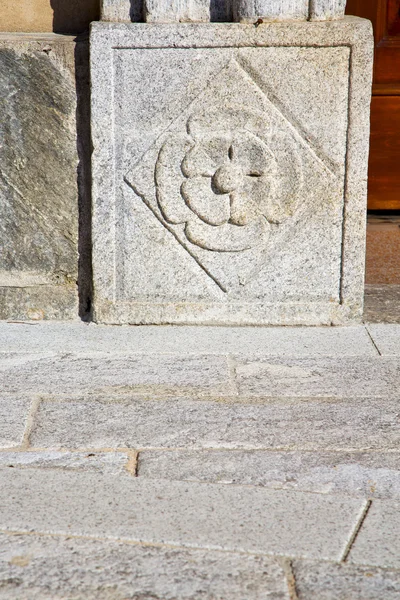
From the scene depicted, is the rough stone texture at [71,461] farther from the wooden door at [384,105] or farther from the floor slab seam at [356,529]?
the wooden door at [384,105]

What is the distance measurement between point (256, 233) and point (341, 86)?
0.58 metres

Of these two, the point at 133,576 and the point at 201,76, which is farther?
the point at 201,76

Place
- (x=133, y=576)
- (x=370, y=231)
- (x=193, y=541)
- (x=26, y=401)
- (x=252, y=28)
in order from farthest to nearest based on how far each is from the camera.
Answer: (x=370, y=231) → (x=252, y=28) → (x=26, y=401) → (x=193, y=541) → (x=133, y=576)

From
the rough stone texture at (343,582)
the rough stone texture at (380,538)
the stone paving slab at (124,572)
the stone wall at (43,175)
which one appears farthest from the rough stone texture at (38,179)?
the rough stone texture at (343,582)

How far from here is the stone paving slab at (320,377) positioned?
2447mm


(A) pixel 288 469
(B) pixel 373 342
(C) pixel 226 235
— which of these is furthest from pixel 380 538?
(C) pixel 226 235

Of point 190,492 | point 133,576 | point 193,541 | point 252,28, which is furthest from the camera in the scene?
point 252,28

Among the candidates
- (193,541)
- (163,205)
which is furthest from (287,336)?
(193,541)

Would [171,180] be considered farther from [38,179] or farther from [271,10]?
[271,10]

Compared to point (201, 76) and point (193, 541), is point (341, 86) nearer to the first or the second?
point (201, 76)

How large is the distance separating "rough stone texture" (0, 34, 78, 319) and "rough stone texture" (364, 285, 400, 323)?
113cm

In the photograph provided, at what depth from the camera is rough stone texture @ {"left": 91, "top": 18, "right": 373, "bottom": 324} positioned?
9.16 ft

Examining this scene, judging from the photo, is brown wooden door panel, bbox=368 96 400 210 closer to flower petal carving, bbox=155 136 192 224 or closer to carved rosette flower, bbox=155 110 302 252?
carved rosette flower, bbox=155 110 302 252

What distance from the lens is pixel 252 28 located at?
277 centimetres
